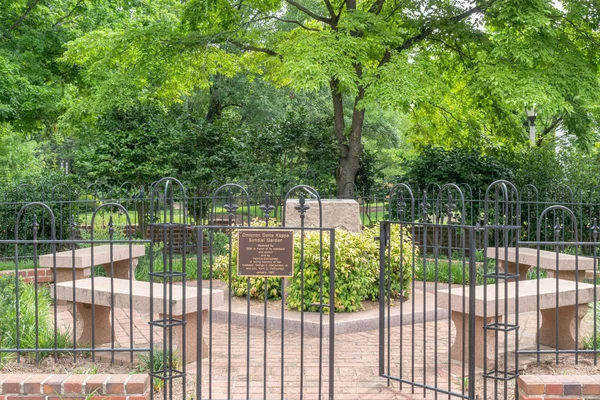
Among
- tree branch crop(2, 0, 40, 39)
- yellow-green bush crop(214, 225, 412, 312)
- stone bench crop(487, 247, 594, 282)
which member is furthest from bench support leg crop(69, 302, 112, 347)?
tree branch crop(2, 0, 40, 39)

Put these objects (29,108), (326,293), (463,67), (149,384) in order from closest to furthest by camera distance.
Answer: (149,384)
(326,293)
(463,67)
(29,108)

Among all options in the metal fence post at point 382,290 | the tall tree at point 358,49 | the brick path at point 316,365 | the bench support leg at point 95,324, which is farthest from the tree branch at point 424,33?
the bench support leg at point 95,324

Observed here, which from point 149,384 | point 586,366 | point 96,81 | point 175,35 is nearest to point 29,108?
point 96,81

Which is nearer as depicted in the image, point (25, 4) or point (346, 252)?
point (346, 252)

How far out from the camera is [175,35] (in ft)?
43.5

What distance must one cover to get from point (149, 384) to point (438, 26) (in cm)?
1012

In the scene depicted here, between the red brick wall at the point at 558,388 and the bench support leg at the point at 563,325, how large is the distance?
63.8 inches

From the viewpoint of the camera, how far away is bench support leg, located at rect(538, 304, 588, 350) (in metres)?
6.29

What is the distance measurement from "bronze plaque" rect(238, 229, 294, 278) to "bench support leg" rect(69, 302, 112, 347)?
225cm

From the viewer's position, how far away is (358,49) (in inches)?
463

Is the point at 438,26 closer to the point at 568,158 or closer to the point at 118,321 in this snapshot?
the point at 568,158

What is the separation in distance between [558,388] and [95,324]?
14.0 feet

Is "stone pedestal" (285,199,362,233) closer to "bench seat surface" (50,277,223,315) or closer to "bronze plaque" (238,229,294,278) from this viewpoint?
"bench seat surface" (50,277,223,315)

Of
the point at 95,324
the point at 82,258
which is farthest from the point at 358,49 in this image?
the point at 95,324
